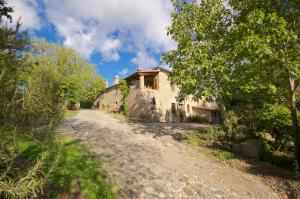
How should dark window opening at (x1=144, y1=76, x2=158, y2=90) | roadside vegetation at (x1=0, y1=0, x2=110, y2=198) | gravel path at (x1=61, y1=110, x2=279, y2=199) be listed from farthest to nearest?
dark window opening at (x1=144, y1=76, x2=158, y2=90), gravel path at (x1=61, y1=110, x2=279, y2=199), roadside vegetation at (x1=0, y1=0, x2=110, y2=198)

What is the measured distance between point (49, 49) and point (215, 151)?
33.8m

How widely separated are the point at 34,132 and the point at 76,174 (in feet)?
11.8

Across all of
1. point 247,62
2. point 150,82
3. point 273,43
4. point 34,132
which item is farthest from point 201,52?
point 150,82

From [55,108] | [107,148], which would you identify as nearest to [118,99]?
[107,148]

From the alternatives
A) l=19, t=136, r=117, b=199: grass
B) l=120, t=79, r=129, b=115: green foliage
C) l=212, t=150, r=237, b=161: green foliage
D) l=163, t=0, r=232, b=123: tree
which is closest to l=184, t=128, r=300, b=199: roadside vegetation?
l=212, t=150, r=237, b=161: green foliage

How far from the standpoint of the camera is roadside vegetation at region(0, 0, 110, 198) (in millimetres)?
3301

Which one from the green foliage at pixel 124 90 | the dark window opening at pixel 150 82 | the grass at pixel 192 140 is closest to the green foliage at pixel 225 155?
the grass at pixel 192 140

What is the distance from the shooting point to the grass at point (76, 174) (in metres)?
6.14

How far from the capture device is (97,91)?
3919 cm

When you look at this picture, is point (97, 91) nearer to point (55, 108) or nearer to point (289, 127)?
point (289, 127)

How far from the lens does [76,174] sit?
23.0 ft

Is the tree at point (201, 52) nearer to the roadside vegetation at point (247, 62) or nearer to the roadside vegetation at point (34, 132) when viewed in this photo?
the roadside vegetation at point (247, 62)

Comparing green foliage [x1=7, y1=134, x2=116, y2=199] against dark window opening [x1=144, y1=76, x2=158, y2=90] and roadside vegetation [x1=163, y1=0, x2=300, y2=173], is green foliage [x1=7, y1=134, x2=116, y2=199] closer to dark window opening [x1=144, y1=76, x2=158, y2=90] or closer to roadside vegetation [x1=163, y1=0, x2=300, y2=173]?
roadside vegetation [x1=163, y1=0, x2=300, y2=173]

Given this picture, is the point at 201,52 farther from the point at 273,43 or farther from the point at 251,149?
the point at 251,149
